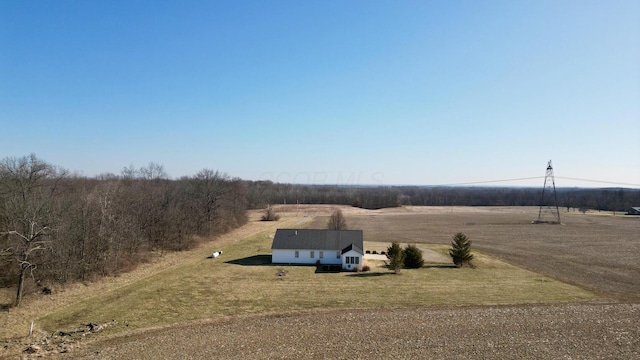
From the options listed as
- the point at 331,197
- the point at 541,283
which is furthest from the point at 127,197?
the point at 331,197

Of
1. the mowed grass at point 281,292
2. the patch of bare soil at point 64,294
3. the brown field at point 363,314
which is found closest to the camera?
the brown field at point 363,314

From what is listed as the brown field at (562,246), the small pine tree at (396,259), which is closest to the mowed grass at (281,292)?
the small pine tree at (396,259)

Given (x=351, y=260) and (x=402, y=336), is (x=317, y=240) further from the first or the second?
(x=402, y=336)

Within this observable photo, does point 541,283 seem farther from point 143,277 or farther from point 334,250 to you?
point 143,277

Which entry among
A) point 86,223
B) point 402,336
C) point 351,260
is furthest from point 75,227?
point 402,336

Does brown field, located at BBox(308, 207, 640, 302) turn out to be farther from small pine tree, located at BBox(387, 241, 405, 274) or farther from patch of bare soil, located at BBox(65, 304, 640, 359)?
small pine tree, located at BBox(387, 241, 405, 274)

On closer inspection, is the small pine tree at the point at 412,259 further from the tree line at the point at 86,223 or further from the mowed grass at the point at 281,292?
the tree line at the point at 86,223
